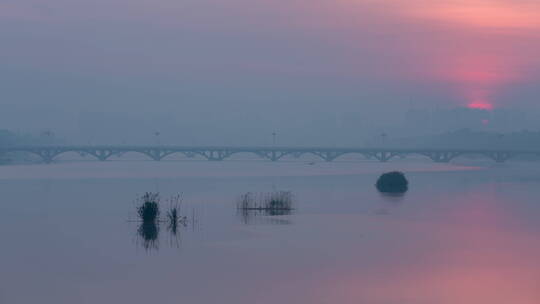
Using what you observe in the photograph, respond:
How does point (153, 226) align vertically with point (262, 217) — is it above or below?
below

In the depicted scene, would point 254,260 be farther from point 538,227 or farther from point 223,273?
point 538,227

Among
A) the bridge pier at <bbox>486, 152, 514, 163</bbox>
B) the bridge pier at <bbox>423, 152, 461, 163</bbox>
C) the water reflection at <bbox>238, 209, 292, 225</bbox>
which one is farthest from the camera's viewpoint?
the bridge pier at <bbox>423, 152, 461, 163</bbox>

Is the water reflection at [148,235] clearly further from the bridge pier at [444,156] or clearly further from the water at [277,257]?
the bridge pier at [444,156]

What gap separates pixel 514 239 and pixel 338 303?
478 inches

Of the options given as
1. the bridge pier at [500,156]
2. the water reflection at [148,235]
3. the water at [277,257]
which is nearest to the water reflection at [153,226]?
the water reflection at [148,235]

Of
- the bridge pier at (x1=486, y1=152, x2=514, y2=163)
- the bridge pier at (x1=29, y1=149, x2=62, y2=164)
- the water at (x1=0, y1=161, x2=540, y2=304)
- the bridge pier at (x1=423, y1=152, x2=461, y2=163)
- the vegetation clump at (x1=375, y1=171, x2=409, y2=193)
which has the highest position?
the bridge pier at (x1=29, y1=149, x2=62, y2=164)

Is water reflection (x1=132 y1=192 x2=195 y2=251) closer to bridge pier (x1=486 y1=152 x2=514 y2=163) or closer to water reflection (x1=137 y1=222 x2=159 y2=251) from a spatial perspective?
water reflection (x1=137 y1=222 x2=159 y2=251)

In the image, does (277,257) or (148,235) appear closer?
(277,257)

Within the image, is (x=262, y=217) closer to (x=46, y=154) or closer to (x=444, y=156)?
(x=444, y=156)

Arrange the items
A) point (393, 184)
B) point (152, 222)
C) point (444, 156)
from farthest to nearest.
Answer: point (444, 156), point (393, 184), point (152, 222)

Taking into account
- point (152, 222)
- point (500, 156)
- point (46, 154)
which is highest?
point (46, 154)

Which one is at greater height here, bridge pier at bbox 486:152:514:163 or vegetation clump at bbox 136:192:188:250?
bridge pier at bbox 486:152:514:163

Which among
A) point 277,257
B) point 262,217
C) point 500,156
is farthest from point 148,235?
point 500,156

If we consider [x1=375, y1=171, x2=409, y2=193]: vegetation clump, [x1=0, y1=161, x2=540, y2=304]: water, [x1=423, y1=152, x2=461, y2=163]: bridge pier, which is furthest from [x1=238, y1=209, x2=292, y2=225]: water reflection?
[x1=423, y1=152, x2=461, y2=163]: bridge pier
